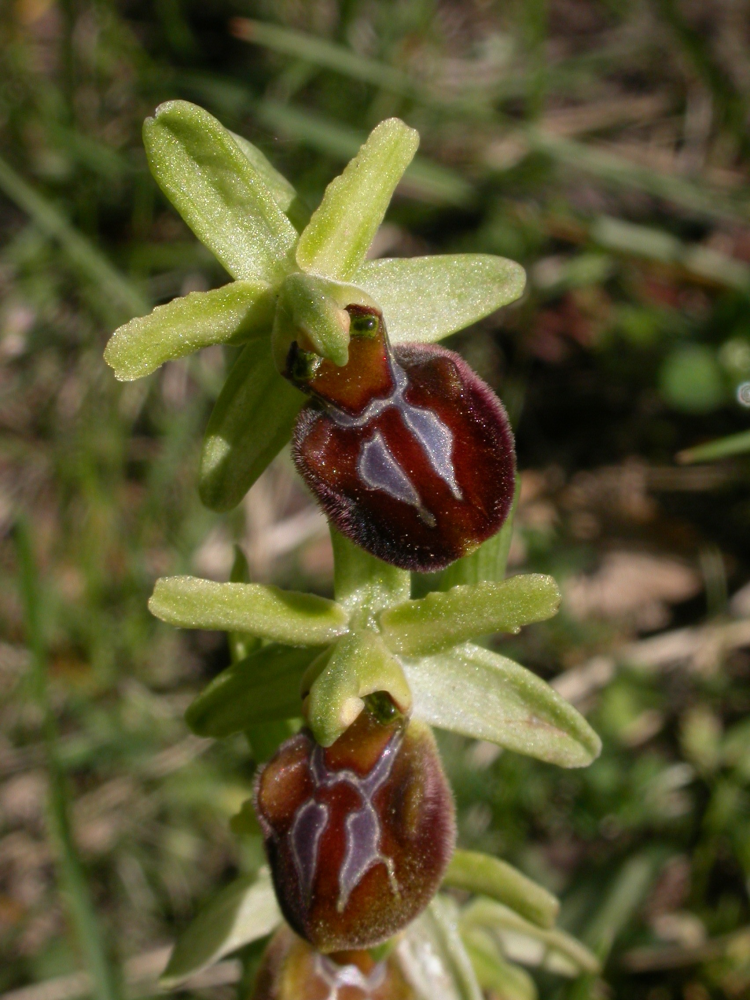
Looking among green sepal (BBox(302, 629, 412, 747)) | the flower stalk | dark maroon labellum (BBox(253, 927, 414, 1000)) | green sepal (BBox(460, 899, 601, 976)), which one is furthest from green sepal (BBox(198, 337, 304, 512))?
green sepal (BBox(460, 899, 601, 976))

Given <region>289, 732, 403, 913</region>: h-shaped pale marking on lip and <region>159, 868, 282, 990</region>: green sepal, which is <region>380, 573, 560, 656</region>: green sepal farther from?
<region>159, 868, 282, 990</region>: green sepal

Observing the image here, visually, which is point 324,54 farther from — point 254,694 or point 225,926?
point 225,926

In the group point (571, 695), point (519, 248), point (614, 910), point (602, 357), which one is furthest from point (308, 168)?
point (614, 910)

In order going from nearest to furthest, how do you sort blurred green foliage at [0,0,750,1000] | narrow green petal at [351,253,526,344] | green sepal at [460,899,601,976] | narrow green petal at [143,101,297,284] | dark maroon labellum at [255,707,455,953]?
dark maroon labellum at [255,707,455,953] < narrow green petal at [143,101,297,284] < narrow green petal at [351,253,526,344] < green sepal at [460,899,601,976] < blurred green foliage at [0,0,750,1000]

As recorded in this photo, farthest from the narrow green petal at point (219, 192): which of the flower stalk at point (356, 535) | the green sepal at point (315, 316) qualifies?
the green sepal at point (315, 316)

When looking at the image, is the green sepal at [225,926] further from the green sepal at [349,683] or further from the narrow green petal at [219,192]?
the narrow green petal at [219,192]

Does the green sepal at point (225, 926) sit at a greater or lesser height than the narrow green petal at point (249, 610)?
lesser

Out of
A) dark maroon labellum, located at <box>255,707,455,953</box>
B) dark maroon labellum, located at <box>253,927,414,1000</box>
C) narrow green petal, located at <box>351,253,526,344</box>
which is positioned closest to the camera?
dark maroon labellum, located at <box>255,707,455,953</box>
